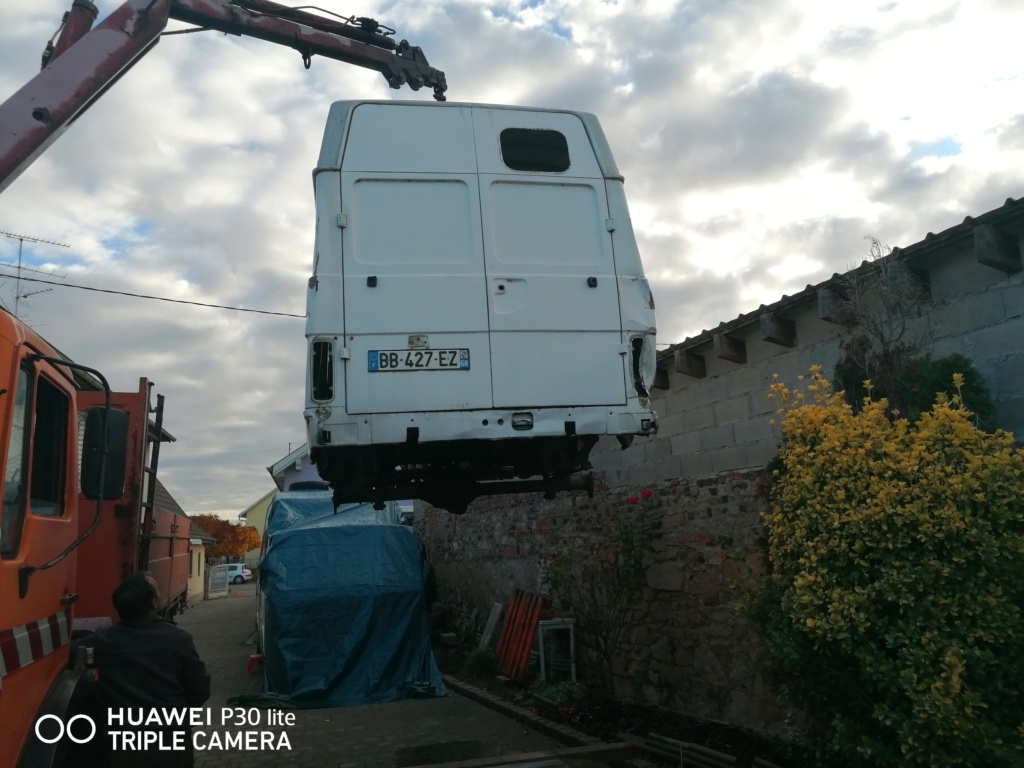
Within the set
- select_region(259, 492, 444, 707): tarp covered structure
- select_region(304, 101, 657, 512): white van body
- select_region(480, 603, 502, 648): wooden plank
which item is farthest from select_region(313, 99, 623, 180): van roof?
select_region(480, 603, 502, 648): wooden plank

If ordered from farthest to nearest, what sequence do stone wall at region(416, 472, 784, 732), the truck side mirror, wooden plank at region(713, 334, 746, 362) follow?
wooden plank at region(713, 334, 746, 362) → stone wall at region(416, 472, 784, 732) → the truck side mirror

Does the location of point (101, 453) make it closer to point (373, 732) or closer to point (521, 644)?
point (373, 732)

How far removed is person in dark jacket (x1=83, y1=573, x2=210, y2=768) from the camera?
373 cm

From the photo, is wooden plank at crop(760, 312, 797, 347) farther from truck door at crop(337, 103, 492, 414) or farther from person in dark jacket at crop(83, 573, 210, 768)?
person in dark jacket at crop(83, 573, 210, 768)

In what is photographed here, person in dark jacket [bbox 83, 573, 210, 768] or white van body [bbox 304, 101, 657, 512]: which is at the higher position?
white van body [bbox 304, 101, 657, 512]

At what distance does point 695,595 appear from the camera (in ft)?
24.2

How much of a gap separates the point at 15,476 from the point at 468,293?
8.73 feet

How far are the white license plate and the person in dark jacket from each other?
1.68m

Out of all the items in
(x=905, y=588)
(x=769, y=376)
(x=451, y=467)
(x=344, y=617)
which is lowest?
(x=344, y=617)

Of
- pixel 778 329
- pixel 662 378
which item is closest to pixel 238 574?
pixel 662 378

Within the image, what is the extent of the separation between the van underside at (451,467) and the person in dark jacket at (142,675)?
1319mm

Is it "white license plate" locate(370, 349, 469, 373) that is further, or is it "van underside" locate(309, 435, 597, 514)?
"van underside" locate(309, 435, 597, 514)

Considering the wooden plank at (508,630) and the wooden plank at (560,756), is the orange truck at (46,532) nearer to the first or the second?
the wooden plank at (560,756)

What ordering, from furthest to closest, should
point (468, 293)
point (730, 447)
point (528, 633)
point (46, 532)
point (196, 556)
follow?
point (196, 556)
point (528, 633)
point (730, 447)
point (468, 293)
point (46, 532)
